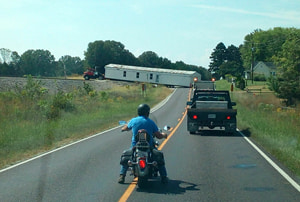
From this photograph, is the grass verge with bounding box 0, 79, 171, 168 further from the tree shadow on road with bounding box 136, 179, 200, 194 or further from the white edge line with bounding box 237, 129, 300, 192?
the white edge line with bounding box 237, 129, 300, 192

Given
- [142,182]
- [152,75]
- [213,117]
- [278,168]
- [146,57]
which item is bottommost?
[278,168]

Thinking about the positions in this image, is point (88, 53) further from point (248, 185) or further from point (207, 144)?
point (248, 185)

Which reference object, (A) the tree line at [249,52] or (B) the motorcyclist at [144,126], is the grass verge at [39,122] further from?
(A) the tree line at [249,52]

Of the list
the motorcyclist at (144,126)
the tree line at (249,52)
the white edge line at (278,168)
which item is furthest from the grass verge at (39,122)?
the tree line at (249,52)

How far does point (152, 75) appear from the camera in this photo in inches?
3450

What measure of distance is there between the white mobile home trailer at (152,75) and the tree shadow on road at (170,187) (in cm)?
7771

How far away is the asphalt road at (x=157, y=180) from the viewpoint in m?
8.79

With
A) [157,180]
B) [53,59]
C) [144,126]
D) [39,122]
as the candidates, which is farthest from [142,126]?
[53,59]

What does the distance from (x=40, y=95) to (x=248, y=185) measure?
32.4 metres

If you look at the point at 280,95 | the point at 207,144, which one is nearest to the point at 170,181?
the point at 207,144

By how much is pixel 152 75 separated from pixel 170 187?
7835cm

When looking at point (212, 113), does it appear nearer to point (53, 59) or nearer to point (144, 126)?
point (144, 126)

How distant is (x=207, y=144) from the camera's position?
58.8 feet

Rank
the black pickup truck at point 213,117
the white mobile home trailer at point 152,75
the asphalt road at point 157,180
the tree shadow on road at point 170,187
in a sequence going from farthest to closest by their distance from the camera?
the white mobile home trailer at point 152,75, the black pickup truck at point 213,117, the tree shadow on road at point 170,187, the asphalt road at point 157,180
